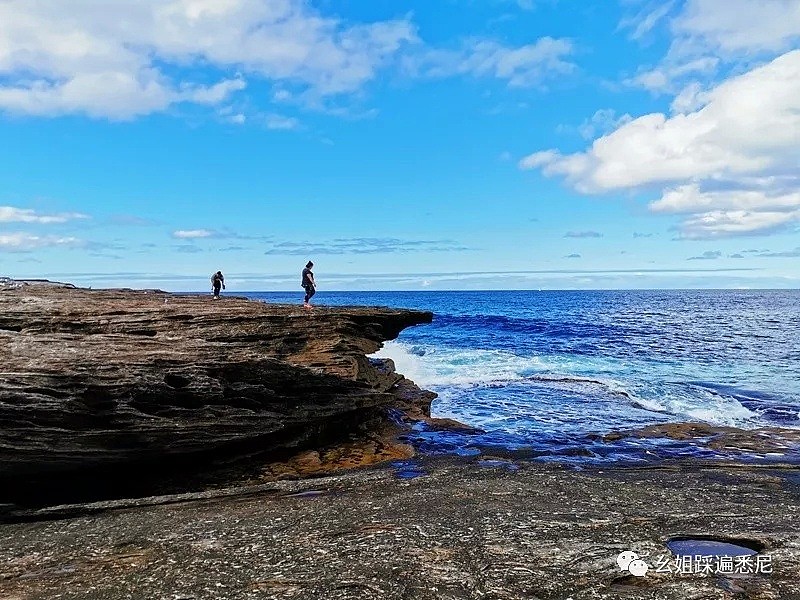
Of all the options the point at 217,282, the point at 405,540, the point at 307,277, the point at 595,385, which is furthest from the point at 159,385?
the point at 595,385

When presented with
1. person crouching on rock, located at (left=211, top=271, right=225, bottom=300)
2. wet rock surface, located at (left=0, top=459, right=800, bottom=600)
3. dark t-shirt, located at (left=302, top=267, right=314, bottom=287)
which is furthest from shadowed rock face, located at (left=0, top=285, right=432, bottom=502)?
person crouching on rock, located at (left=211, top=271, right=225, bottom=300)

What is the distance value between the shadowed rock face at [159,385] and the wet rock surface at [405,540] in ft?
7.88

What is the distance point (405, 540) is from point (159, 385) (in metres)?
9.03

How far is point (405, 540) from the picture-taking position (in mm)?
10555

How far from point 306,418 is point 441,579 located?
11.0m

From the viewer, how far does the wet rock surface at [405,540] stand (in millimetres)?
8844

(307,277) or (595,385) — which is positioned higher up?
(307,277)

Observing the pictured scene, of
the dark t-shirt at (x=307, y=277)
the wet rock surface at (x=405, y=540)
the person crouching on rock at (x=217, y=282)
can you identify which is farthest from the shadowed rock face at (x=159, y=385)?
the person crouching on rock at (x=217, y=282)

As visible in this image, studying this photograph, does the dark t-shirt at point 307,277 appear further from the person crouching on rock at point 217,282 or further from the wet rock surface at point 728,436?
the wet rock surface at point 728,436

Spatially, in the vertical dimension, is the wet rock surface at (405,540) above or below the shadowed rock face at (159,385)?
below

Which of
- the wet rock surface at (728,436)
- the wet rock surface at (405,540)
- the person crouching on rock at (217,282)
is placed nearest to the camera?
the wet rock surface at (405,540)

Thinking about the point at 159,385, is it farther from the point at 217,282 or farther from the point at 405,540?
the point at 217,282

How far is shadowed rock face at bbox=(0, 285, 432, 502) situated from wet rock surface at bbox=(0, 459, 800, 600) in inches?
94.6

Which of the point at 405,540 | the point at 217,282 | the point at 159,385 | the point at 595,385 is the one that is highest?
the point at 217,282
